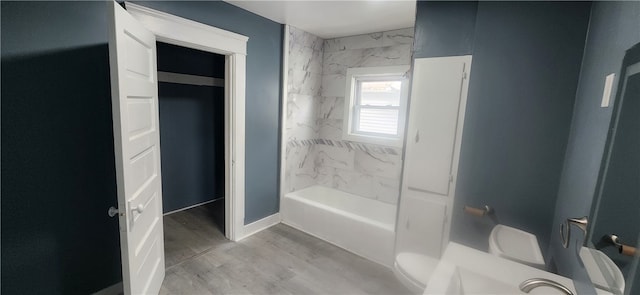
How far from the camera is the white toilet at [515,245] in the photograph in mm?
1311

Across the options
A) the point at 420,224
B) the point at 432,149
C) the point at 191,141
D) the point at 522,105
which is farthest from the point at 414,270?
the point at 191,141

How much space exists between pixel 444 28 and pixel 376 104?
1443mm

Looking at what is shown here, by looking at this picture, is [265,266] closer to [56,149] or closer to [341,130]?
[56,149]

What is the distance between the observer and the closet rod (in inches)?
118

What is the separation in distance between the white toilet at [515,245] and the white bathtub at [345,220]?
0.94 metres

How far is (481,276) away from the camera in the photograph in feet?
3.43

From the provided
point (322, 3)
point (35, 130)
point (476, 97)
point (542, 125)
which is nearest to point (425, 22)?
point (476, 97)

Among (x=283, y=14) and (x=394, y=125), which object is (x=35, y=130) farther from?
(x=394, y=125)

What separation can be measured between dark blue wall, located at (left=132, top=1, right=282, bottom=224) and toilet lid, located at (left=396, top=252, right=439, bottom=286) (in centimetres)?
170

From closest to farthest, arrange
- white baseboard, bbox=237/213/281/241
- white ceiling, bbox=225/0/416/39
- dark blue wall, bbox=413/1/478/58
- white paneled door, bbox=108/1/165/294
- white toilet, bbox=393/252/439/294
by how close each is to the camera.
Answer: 1. white paneled door, bbox=108/1/165/294
2. white toilet, bbox=393/252/439/294
3. dark blue wall, bbox=413/1/478/58
4. white ceiling, bbox=225/0/416/39
5. white baseboard, bbox=237/213/281/241

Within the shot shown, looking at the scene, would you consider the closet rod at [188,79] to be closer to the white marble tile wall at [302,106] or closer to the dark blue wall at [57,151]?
the white marble tile wall at [302,106]

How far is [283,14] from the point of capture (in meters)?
2.52

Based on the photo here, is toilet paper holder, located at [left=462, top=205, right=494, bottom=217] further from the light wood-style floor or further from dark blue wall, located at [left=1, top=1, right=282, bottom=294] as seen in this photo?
dark blue wall, located at [left=1, top=1, right=282, bottom=294]

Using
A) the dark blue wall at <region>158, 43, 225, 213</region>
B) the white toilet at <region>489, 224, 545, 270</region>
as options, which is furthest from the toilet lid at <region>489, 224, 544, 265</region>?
the dark blue wall at <region>158, 43, 225, 213</region>
